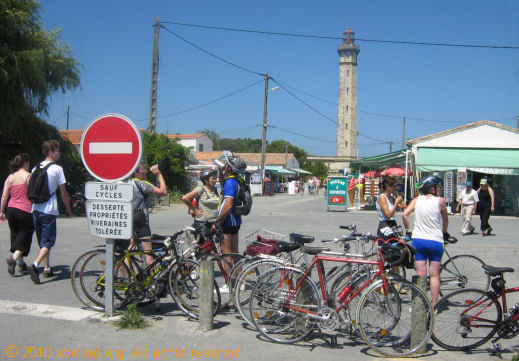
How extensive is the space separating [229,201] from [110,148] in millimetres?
1633

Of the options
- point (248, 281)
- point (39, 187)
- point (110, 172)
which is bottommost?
point (248, 281)

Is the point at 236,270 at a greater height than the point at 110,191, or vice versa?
the point at 110,191

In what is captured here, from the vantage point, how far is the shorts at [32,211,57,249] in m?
6.86

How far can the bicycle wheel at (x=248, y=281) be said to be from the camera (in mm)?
4980

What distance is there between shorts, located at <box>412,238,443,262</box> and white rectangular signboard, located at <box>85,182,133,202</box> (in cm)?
339

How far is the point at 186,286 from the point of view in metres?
5.38

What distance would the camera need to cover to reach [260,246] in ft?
17.9

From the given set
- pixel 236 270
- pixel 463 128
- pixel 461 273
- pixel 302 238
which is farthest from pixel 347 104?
pixel 302 238

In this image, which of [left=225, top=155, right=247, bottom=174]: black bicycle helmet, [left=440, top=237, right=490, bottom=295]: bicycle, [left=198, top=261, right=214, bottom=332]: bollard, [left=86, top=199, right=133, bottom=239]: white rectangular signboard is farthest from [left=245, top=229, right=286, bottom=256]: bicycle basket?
[left=440, top=237, right=490, bottom=295]: bicycle

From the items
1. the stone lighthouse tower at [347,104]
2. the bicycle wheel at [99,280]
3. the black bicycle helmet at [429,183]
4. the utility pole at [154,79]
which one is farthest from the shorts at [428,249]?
the stone lighthouse tower at [347,104]

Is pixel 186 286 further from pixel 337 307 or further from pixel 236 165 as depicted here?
pixel 337 307

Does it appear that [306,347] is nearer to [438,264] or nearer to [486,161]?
[438,264]

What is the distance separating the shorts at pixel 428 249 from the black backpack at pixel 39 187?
5.24 metres

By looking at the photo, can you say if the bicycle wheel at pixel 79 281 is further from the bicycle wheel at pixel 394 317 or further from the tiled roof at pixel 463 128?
the tiled roof at pixel 463 128
